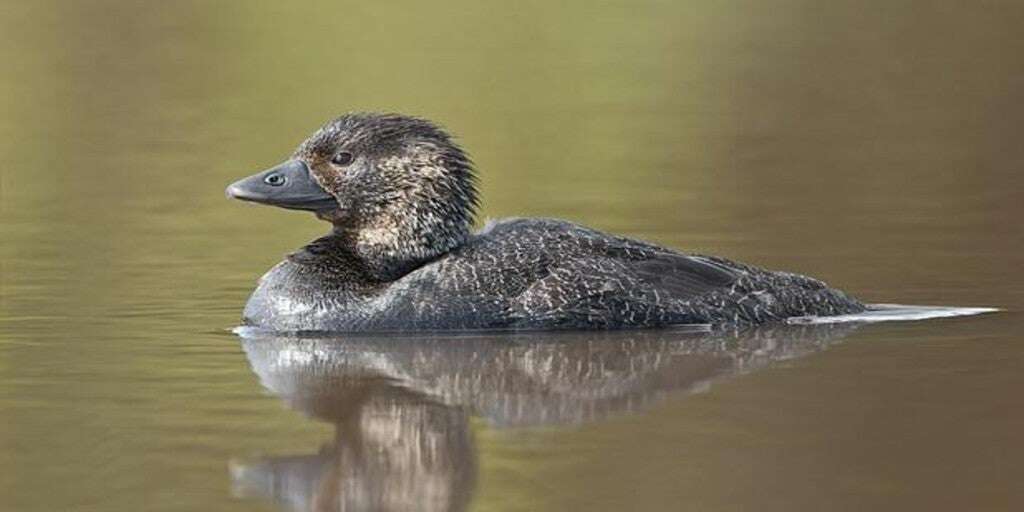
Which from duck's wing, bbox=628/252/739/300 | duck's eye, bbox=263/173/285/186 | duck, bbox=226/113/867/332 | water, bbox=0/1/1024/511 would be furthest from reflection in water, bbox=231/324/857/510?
duck's eye, bbox=263/173/285/186

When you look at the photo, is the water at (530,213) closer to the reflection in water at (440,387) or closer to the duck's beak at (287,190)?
the reflection in water at (440,387)

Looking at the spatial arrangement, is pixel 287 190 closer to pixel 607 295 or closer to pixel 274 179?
pixel 274 179

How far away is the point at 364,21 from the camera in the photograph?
27.3m

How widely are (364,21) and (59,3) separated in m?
5.01

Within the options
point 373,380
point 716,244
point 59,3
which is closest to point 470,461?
point 373,380

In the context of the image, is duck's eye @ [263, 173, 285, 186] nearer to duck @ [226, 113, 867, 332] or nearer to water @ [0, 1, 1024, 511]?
duck @ [226, 113, 867, 332]

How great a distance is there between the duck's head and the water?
65 cm

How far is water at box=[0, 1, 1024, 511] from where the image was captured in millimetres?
8383

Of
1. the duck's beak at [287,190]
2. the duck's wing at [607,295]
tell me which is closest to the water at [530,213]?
the duck's wing at [607,295]

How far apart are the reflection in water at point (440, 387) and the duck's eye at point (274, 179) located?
0.74m

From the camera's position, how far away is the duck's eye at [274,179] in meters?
11.6

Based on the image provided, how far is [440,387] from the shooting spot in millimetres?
10047

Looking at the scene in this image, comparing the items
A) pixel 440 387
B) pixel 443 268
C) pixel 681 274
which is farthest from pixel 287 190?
pixel 440 387

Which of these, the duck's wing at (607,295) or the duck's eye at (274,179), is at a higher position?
the duck's eye at (274,179)
